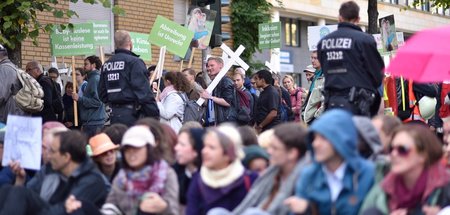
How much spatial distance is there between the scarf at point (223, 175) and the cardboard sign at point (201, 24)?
9.03m

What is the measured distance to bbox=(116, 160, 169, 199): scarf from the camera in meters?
7.35

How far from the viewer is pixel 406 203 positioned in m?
6.05

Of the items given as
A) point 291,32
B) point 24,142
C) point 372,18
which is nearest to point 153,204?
Answer: point 24,142

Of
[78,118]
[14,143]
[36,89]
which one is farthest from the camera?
[78,118]

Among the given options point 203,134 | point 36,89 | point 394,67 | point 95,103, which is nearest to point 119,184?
point 203,134

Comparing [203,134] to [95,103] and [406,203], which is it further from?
[95,103]

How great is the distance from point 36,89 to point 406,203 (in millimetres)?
7783

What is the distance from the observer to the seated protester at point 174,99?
524 inches

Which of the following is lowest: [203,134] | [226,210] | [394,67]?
[226,210]

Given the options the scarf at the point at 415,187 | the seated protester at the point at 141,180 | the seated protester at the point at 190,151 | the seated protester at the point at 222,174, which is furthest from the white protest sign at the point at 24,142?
the scarf at the point at 415,187

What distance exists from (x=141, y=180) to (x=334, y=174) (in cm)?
172

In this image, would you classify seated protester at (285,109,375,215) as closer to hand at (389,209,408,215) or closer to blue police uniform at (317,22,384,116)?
hand at (389,209,408,215)

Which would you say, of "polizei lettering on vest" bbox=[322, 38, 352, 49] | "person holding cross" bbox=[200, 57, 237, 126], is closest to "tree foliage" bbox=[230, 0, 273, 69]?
"person holding cross" bbox=[200, 57, 237, 126]

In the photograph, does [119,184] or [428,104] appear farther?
[428,104]
